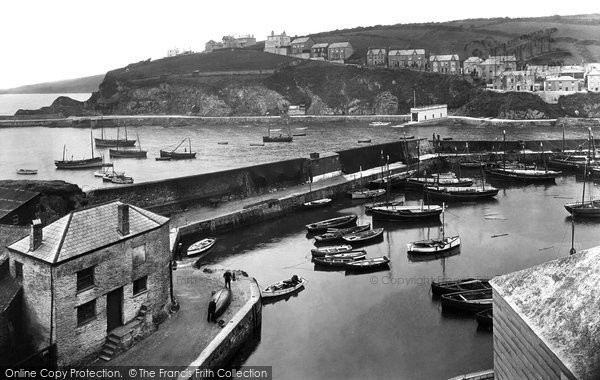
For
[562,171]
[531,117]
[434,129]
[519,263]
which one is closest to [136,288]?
[519,263]

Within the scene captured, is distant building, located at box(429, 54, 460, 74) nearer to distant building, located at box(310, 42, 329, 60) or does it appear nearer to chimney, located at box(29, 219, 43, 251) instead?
distant building, located at box(310, 42, 329, 60)

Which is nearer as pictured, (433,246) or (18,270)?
(18,270)

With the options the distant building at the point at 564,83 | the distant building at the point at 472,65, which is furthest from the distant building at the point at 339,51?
the distant building at the point at 564,83

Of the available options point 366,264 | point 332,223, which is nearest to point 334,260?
point 366,264

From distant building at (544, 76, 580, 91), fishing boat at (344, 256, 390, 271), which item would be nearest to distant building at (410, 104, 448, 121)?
distant building at (544, 76, 580, 91)

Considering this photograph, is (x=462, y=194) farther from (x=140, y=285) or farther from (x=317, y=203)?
(x=140, y=285)

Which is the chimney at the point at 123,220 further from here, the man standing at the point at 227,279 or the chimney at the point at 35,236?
the man standing at the point at 227,279
